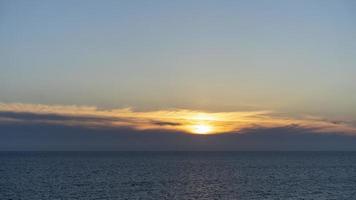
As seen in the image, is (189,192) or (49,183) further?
(49,183)

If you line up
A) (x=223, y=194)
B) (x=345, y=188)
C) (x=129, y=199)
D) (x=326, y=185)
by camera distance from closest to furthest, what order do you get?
(x=129, y=199) → (x=223, y=194) → (x=345, y=188) → (x=326, y=185)

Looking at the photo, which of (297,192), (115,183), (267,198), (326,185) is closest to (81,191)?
(115,183)

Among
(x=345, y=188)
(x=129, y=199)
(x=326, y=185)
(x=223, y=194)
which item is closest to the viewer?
(x=129, y=199)

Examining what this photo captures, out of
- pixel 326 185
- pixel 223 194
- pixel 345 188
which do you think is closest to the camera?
pixel 223 194

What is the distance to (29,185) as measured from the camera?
3329 inches

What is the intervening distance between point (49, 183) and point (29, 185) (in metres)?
4.51

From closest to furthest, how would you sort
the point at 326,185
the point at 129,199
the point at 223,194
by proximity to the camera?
1. the point at 129,199
2. the point at 223,194
3. the point at 326,185

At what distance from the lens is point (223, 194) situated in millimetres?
70562

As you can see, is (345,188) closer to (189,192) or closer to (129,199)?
(189,192)

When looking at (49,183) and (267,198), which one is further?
(49,183)

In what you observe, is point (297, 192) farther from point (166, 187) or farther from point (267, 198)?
point (166, 187)

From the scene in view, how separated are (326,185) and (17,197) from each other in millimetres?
50963

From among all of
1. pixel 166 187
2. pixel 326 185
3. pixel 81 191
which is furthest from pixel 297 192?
pixel 81 191

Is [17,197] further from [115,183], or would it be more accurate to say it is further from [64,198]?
[115,183]
